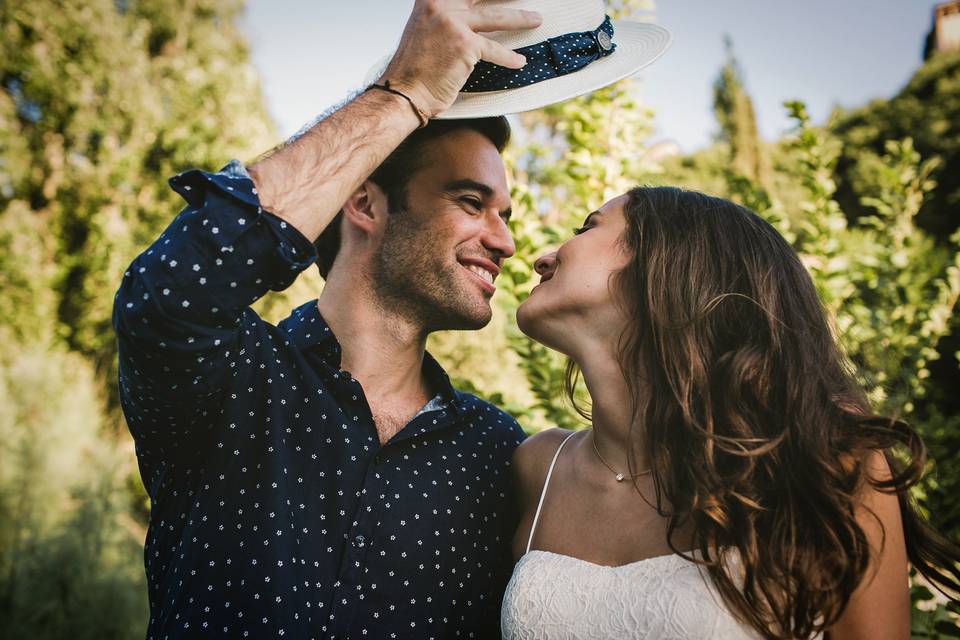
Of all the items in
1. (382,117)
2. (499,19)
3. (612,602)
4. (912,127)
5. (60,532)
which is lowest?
(912,127)

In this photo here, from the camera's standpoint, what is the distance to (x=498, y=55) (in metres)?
1.62

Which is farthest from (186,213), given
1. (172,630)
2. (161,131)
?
(161,131)

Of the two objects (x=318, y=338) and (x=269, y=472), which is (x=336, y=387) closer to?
(x=318, y=338)

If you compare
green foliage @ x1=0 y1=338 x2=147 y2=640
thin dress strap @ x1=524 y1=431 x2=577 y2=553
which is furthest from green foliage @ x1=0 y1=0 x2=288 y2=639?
thin dress strap @ x1=524 y1=431 x2=577 y2=553

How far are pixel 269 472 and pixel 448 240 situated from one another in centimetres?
101

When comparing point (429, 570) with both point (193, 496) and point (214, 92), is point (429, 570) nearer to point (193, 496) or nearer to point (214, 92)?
point (193, 496)

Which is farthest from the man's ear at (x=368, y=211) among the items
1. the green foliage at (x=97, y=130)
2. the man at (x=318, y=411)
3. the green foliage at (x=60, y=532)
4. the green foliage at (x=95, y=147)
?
the green foliage at (x=97, y=130)

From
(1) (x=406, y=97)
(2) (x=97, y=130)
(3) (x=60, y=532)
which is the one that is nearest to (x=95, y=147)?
(2) (x=97, y=130)

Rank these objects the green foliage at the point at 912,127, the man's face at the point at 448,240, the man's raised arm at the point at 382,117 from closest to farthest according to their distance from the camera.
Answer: the man's raised arm at the point at 382,117, the man's face at the point at 448,240, the green foliage at the point at 912,127

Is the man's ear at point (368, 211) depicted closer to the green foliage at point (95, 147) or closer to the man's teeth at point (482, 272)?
the man's teeth at point (482, 272)

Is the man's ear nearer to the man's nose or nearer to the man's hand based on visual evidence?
the man's nose

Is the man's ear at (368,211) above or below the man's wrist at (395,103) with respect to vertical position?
below

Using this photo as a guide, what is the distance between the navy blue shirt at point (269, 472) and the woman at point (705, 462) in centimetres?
26

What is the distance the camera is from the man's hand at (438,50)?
4.94ft
